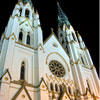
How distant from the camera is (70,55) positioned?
1973cm

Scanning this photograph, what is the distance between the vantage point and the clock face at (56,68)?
15050 millimetres

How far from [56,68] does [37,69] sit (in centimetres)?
367

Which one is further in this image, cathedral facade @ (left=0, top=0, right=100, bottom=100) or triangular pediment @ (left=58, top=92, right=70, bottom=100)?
triangular pediment @ (left=58, top=92, right=70, bottom=100)

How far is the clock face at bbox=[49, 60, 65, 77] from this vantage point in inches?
593

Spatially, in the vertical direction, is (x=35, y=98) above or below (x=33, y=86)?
below

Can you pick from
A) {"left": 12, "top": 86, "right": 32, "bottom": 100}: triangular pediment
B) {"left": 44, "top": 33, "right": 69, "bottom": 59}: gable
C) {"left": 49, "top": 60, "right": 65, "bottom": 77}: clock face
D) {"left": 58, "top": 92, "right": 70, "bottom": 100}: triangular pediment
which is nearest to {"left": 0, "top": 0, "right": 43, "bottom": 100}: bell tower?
{"left": 12, "top": 86, "right": 32, "bottom": 100}: triangular pediment

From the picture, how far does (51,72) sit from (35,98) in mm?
4490

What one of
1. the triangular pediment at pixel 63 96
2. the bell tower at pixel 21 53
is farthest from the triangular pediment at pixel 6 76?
the triangular pediment at pixel 63 96

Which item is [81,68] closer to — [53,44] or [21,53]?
[53,44]

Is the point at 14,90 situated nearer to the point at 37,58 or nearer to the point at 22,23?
the point at 37,58

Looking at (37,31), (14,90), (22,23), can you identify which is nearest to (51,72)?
(14,90)

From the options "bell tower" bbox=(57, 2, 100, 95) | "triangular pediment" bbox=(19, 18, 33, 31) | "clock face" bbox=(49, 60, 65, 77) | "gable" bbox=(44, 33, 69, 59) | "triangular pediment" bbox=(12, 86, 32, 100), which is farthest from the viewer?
"triangular pediment" bbox=(19, 18, 33, 31)

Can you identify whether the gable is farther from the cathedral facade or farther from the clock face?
the clock face

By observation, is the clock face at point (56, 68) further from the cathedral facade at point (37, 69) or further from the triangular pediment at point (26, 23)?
the triangular pediment at point (26, 23)
